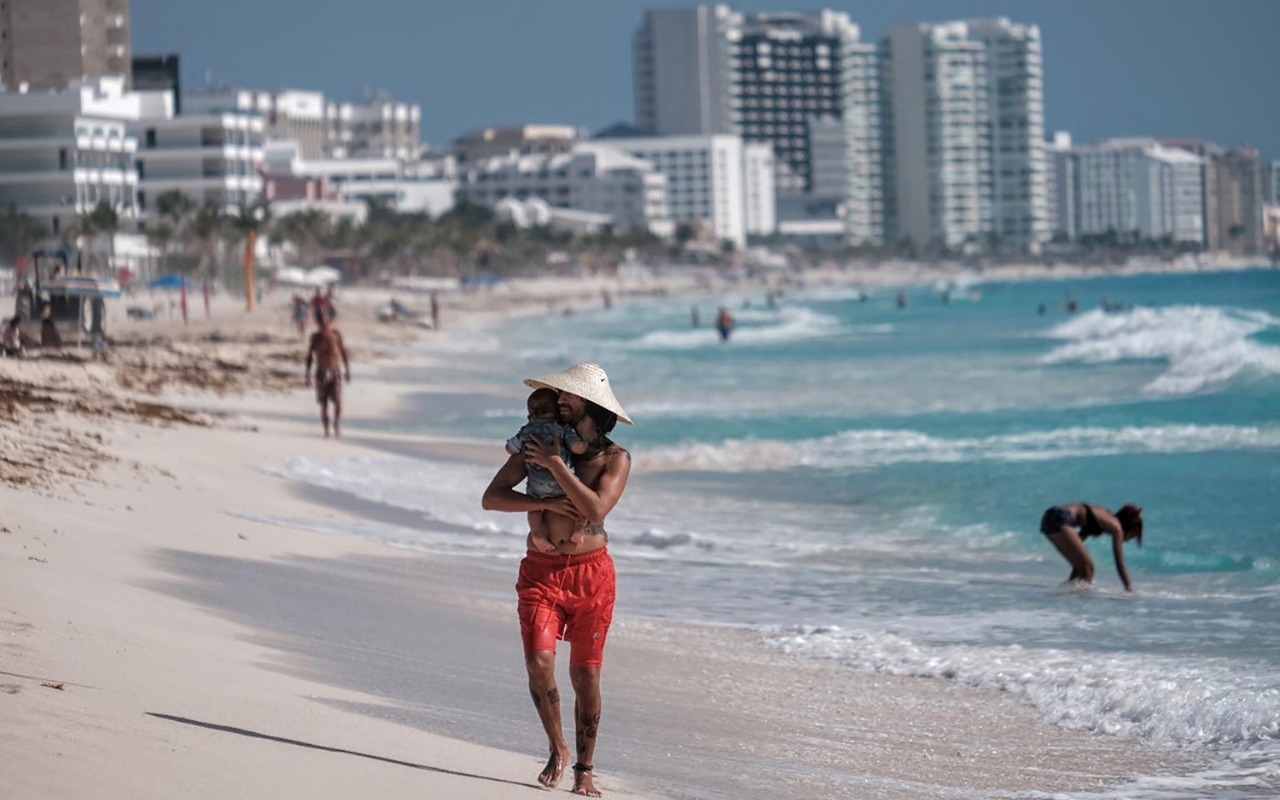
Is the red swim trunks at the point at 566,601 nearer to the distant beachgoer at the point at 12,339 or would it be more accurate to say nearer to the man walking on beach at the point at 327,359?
the man walking on beach at the point at 327,359

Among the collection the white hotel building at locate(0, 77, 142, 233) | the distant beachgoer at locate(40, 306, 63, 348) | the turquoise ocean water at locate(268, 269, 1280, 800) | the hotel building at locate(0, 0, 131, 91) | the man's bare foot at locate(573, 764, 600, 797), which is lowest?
the turquoise ocean water at locate(268, 269, 1280, 800)

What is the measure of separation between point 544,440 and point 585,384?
0.23 metres

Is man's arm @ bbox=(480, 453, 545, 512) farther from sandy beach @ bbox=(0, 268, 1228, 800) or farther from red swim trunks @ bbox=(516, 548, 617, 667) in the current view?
sandy beach @ bbox=(0, 268, 1228, 800)

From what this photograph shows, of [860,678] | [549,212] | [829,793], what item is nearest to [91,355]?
[860,678]

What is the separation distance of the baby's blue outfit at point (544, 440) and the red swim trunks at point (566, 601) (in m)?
0.23

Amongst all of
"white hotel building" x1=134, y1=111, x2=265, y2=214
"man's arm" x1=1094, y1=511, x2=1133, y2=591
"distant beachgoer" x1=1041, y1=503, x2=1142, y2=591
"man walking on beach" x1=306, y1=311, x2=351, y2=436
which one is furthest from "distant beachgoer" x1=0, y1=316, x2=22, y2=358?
"white hotel building" x1=134, y1=111, x2=265, y2=214

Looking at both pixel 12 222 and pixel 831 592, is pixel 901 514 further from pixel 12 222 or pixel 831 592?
pixel 12 222

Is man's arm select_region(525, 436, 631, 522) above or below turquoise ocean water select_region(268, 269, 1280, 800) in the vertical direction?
above

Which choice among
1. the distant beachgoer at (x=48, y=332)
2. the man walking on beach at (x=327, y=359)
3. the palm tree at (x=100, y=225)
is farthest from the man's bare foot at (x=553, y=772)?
the palm tree at (x=100, y=225)

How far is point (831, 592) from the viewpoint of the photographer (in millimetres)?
12047

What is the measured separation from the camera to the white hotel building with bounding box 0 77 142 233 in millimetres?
71875

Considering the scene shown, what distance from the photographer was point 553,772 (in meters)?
6.38

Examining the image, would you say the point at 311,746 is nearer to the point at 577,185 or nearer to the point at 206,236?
the point at 206,236

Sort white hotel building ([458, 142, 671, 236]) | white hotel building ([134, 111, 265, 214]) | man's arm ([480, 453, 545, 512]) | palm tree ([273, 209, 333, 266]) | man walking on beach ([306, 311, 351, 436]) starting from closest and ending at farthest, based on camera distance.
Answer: man's arm ([480, 453, 545, 512])
man walking on beach ([306, 311, 351, 436])
white hotel building ([134, 111, 265, 214])
palm tree ([273, 209, 333, 266])
white hotel building ([458, 142, 671, 236])
